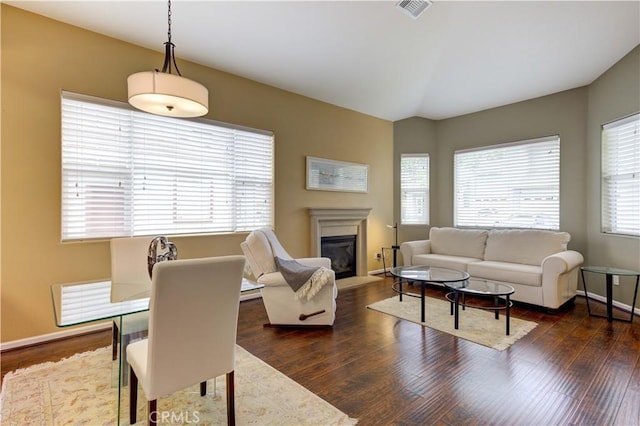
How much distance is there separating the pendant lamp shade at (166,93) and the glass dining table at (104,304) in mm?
1178

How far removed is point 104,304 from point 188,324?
2.20 feet

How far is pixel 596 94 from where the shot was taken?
3969 millimetres

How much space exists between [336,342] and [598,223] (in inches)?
150

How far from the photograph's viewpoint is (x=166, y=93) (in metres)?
1.72

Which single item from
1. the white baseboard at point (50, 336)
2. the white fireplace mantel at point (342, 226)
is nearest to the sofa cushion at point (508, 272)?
the white fireplace mantel at point (342, 226)

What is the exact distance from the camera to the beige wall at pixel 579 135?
352 cm

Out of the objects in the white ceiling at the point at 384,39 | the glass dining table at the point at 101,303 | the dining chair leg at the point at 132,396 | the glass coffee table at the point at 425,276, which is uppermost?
the white ceiling at the point at 384,39

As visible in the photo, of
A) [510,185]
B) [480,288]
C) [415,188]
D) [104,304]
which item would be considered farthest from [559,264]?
[104,304]

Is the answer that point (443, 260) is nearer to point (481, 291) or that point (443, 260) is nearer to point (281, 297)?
point (481, 291)

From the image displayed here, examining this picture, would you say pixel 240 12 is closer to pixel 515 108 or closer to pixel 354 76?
pixel 354 76

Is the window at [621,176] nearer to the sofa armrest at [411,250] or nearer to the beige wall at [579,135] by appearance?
the beige wall at [579,135]

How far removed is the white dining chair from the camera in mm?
1302

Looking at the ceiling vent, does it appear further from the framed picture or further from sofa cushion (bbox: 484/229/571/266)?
sofa cushion (bbox: 484/229/571/266)

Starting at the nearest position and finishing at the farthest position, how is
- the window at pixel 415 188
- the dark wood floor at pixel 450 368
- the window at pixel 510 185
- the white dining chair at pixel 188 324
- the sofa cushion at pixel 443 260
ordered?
the white dining chair at pixel 188 324 < the dark wood floor at pixel 450 368 < the sofa cushion at pixel 443 260 < the window at pixel 510 185 < the window at pixel 415 188
